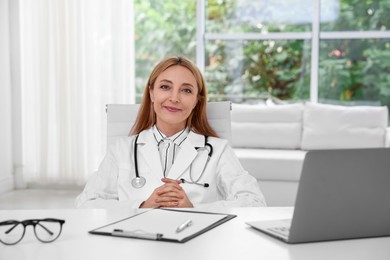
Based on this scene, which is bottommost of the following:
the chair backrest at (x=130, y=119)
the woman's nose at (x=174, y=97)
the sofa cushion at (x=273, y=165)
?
the sofa cushion at (x=273, y=165)

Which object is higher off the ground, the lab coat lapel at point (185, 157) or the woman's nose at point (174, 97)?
the woman's nose at point (174, 97)

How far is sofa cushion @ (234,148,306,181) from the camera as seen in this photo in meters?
4.68

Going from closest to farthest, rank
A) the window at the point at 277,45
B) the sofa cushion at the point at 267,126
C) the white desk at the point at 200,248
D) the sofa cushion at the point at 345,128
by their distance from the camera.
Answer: the white desk at the point at 200,248 → the sofa cushion at the point at 345,128 → the sofa cushion at the point at 267,126 → the window at the point at 277,45

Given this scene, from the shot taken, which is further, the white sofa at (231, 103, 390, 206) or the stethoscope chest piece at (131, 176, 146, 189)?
the white sofa at (231, 103, 390, 206)

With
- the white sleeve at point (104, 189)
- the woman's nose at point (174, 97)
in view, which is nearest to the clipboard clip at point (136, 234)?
the white sleeve at point (104, 189)

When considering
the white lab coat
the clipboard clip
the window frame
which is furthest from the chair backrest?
the window frame

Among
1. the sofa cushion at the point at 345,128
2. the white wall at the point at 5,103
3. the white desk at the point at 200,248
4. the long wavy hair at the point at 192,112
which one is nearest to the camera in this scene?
the white desk at the point at 200,248

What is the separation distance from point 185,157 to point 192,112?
0.86ft

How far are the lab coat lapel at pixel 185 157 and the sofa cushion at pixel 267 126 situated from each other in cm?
287

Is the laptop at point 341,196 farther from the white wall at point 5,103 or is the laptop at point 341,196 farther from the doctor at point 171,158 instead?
the white wall at point 5,103

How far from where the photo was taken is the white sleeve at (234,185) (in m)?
2.12

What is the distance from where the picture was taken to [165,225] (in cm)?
154

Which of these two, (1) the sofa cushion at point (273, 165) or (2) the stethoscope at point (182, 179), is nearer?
(2) the stethoscope at point (182, 179)

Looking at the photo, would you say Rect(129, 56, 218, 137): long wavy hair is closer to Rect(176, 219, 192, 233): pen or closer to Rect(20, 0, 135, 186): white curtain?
Rect(176, 219, 192, 233): pen
